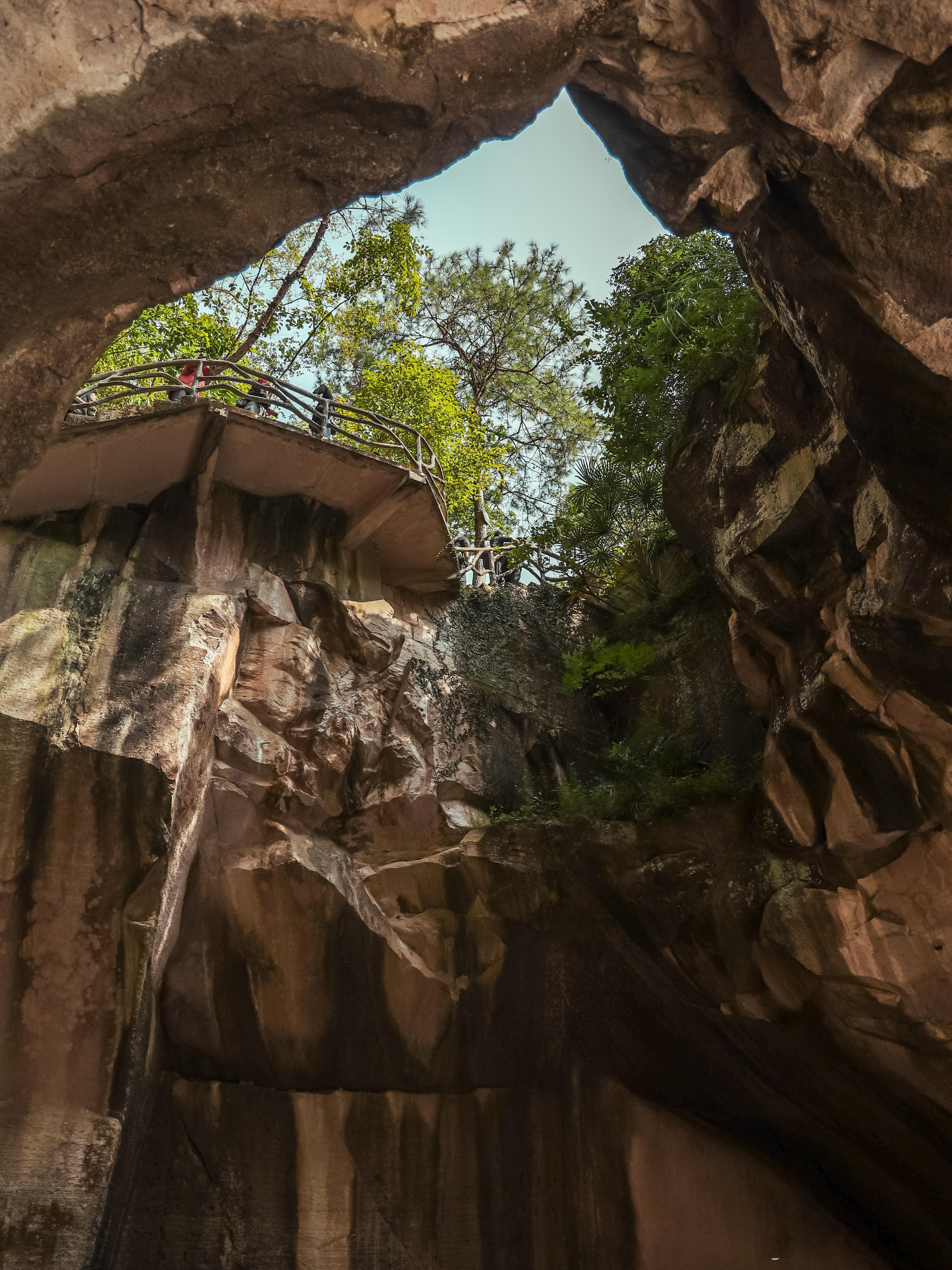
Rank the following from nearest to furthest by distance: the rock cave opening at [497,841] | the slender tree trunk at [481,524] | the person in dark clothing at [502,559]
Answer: the rock cave opening at [497,841] → the person in dark clothing at [502,559] → the slender tree trunk at [481,524]

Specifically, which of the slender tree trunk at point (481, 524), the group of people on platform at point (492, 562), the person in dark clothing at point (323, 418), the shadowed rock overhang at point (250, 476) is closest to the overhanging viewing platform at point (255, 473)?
the shadowed rock overhang at point (250, 476)

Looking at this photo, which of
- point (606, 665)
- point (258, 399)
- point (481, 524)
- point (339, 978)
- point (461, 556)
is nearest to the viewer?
point (339, 978)

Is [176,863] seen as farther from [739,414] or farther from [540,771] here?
[739,414]

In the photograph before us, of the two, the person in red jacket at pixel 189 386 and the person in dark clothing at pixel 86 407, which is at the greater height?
the person in red jacket at pixel 189 386

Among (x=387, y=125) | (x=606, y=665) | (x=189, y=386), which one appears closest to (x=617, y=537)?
Answer: (x=606, y=665)

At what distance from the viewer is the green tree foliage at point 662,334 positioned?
7.85 m

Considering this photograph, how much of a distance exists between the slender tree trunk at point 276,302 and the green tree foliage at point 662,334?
15.3ft

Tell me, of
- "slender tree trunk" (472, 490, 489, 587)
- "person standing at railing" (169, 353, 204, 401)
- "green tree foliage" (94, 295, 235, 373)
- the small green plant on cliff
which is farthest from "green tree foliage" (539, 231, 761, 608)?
"green tree foliage" (94, 295, 235, 373)

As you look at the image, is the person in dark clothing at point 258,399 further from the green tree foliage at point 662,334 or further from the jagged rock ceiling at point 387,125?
the jagged rock ceiling at point 387,125

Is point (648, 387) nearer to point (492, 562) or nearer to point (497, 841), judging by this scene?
point (497, 841)

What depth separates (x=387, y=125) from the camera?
3.47 metres

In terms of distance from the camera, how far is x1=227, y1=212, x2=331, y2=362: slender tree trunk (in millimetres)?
12359

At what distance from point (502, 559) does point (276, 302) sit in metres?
4.14

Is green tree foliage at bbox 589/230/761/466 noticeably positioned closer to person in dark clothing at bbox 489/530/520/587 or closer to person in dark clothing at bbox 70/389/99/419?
person in dark clothing at bbox 489/530/520/587
